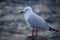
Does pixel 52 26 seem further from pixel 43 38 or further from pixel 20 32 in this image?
pixel 20 32

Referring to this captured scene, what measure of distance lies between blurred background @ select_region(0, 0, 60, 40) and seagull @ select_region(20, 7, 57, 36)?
32 millimetres

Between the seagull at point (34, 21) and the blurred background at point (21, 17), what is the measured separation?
0.11 feet

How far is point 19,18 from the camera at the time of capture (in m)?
Result: 2.05

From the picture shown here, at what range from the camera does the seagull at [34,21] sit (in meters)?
2.01

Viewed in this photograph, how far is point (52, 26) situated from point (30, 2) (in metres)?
0.30

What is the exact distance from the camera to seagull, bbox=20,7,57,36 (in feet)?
6.60

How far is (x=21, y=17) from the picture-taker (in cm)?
205

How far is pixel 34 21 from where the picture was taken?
201 cm

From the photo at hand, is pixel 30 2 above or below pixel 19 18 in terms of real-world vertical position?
above

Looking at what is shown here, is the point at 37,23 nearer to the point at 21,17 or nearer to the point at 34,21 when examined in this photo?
the point at 34,21

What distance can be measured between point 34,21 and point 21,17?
13 centimetres

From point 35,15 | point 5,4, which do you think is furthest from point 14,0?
point 35,15

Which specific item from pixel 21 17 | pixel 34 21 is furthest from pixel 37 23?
pixel 21 17

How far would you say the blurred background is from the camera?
2045mm
